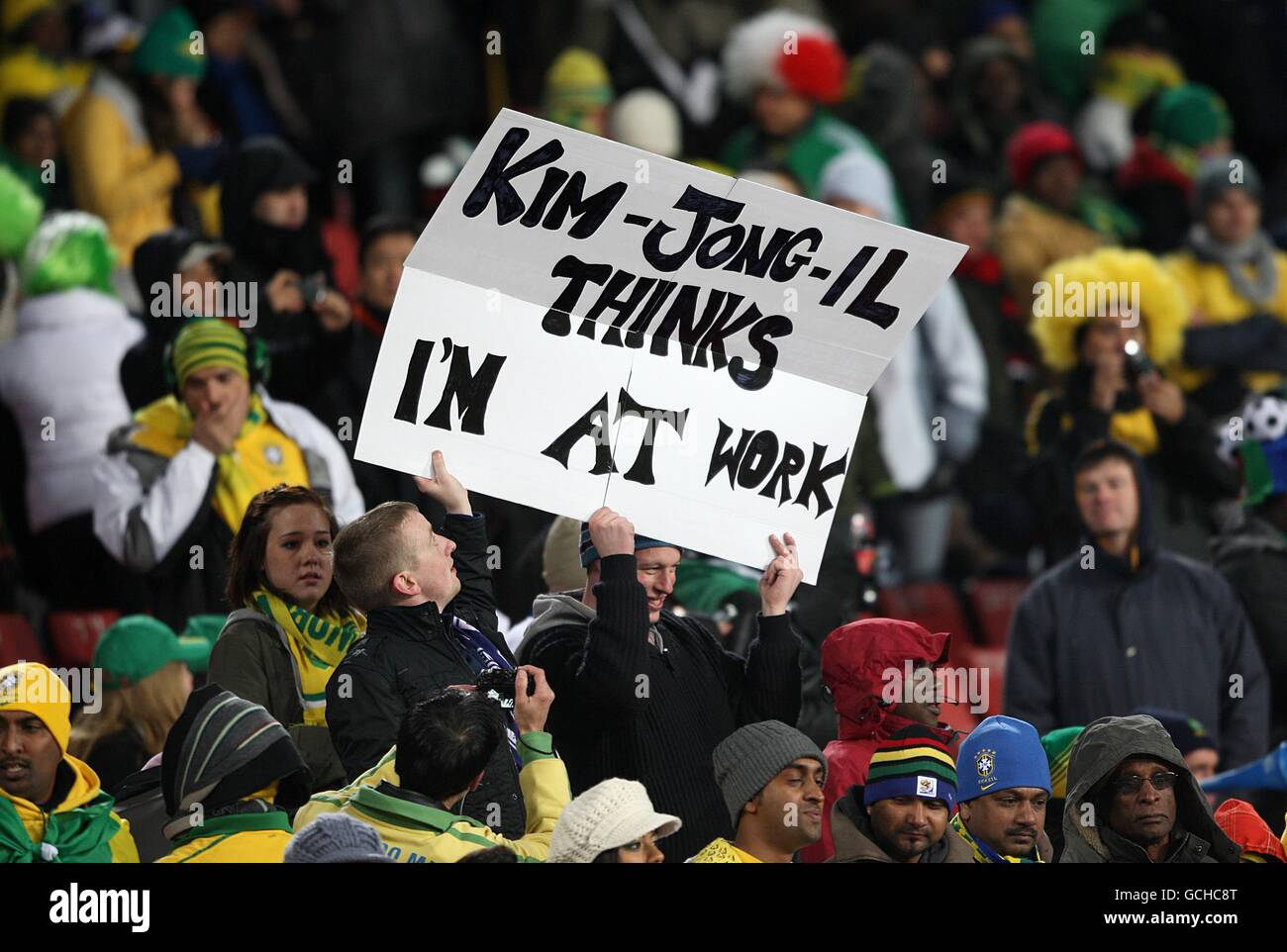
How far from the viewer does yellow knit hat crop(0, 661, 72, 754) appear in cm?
611

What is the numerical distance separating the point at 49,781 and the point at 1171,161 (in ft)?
27.2

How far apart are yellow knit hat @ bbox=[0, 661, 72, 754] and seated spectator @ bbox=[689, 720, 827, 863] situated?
1569mm

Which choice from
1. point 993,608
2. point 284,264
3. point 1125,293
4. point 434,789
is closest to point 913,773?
point 434,789

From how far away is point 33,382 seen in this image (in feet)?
29.9

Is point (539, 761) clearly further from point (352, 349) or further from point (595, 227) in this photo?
point (352, 349)

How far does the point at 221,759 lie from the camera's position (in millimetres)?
5750

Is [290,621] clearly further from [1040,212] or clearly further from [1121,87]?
[1121,87]

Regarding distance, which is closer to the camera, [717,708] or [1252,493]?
[717,708]

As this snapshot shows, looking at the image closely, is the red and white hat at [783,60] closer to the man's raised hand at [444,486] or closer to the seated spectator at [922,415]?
the seated spectator at [922,415]

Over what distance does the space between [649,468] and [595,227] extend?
2.03ft
